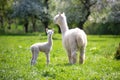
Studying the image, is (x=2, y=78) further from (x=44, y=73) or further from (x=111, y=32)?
(x=111, y=32)

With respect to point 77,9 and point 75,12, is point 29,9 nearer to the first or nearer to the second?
point 75,12

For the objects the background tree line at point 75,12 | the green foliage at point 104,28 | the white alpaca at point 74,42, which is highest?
the background tree line at point 75,12

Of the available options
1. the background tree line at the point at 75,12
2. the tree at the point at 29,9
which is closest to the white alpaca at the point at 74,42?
the background tree line at the point at 75,12

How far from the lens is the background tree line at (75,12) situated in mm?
46859

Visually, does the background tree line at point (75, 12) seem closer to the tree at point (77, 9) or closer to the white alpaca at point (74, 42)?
the tree at point (77, 9)

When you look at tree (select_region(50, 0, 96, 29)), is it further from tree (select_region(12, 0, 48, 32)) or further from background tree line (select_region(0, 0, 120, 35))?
tree (select_region(12, 0, 48, 32))

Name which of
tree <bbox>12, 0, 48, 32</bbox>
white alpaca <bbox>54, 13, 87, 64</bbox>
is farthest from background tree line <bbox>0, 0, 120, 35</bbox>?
white alpaca <bbox>54, 13, 87, 64</bbox>

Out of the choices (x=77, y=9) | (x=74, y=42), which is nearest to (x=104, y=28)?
(x=77, y=9)

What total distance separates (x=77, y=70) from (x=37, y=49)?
2.39m

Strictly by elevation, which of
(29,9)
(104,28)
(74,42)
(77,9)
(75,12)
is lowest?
(104,28)

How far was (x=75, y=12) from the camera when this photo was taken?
47.6 m

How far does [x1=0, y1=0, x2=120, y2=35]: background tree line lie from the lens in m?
46.9

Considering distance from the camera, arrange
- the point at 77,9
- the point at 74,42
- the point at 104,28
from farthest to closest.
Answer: the point at 104,28, the point at 77,9, the point at 74,42

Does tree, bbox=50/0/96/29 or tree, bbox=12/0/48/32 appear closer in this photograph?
tree, bbox=50/0/96/29
